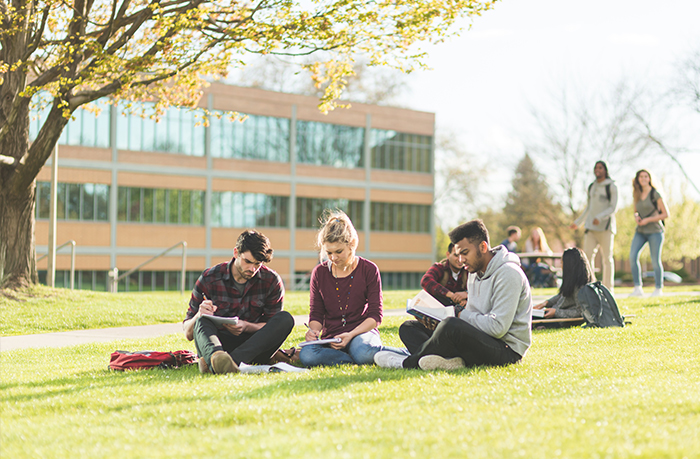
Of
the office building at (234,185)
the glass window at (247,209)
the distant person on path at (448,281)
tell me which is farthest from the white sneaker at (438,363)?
the glass window at (247,209)

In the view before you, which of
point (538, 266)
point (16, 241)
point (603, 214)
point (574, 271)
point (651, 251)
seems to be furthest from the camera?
point (538, 266)

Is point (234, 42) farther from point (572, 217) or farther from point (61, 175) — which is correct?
point (572, 217)

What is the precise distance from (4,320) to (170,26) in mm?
5769

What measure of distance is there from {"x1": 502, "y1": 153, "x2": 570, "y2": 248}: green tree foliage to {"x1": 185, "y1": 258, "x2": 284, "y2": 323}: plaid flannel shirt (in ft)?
118

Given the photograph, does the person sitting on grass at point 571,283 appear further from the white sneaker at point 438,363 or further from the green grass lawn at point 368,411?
the white sneaker at point 438,363

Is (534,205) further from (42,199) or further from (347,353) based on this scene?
(347,353)

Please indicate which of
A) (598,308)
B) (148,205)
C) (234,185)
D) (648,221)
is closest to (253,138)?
(234,185)

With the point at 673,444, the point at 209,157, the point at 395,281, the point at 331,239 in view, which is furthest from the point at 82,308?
the point at 395,281

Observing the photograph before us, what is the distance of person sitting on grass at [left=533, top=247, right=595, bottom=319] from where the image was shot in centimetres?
866

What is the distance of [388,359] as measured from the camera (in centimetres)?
570

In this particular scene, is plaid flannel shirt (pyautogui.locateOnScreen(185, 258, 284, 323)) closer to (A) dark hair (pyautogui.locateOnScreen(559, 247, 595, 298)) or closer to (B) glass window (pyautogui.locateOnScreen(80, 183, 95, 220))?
(A) dark hair (pyautogui.locateOnScreen(559, 247, 595, 298))

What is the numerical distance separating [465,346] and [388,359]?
682 mm

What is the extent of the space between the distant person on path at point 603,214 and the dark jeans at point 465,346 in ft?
23.8

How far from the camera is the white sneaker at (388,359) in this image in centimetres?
565
